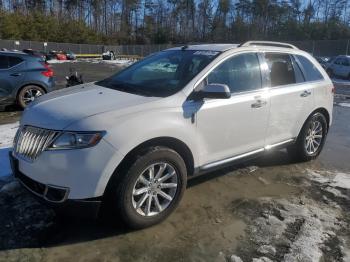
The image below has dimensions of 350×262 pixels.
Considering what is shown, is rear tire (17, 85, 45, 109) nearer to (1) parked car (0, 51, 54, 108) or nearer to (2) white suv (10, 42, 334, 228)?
(1) parked car (0, 51, 54, 108)

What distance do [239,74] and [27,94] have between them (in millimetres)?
6674

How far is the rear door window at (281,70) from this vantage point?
207 inches

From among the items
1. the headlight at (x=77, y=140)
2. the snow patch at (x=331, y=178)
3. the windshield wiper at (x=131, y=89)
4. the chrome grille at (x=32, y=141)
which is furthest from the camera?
the snow patch at (x=331, y=178)

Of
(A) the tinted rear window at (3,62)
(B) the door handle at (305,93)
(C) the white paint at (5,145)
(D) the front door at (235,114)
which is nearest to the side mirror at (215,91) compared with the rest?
(D) the front door at (235,114)

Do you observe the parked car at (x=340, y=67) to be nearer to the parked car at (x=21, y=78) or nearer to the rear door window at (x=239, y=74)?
the parked car at (x=21, y=78)

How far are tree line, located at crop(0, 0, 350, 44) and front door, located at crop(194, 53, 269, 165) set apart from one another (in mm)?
65608

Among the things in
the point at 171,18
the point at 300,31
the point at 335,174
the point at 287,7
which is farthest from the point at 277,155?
the point at 171,18

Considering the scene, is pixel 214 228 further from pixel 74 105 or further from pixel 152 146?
pixel 74 105

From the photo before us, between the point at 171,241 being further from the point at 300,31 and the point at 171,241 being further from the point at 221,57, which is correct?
the point at 300,31

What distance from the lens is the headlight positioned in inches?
136

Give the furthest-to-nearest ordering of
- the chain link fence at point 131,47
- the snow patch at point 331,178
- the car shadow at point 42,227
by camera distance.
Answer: the chain link fence at point 131,47 < the snow patch at point 331,178 < the car shadow at point 42,227

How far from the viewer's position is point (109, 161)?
11.4 ft

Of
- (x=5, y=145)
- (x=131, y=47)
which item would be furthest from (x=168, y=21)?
(x=5, y=145)

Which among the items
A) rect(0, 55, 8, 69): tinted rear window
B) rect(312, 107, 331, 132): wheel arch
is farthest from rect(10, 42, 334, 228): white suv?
rect(0, 55, 8, 69): tinted rear window
